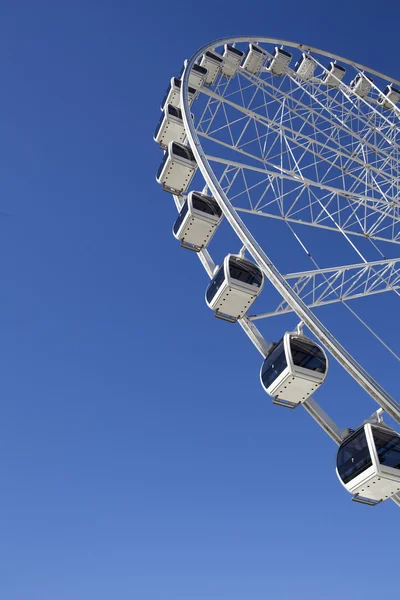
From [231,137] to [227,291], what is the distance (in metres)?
5.38

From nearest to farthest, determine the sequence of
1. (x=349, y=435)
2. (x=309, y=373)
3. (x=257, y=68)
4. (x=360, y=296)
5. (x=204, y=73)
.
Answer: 1. (x=349, y=435)
2. (x=309, y=373)
3. (x=360, y=296)
4. (x=204, y=73)
5. (x=257, y=68)

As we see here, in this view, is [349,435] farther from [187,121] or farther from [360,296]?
[187,121]

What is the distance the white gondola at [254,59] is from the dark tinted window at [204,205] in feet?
29.8

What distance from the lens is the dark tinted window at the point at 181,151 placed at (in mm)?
14309

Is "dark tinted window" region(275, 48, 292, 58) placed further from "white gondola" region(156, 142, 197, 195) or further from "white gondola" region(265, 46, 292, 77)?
"white gondola" region(156, 142, 197, 195)

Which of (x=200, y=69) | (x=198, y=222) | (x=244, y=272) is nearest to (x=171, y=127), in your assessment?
(x=200, y=69)

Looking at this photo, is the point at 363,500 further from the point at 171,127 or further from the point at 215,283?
the point at 171,127

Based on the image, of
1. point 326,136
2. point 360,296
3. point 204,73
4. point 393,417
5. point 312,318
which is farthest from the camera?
point 204,73

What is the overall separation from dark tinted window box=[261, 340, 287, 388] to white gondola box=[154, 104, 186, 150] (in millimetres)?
8285

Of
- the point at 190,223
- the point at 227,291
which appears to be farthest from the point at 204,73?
the point at 227,291

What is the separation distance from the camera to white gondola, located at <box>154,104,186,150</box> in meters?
15.7

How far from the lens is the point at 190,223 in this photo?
12.6 meters

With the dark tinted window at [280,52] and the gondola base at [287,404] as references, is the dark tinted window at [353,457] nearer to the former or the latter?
the gondola base at [287,404]

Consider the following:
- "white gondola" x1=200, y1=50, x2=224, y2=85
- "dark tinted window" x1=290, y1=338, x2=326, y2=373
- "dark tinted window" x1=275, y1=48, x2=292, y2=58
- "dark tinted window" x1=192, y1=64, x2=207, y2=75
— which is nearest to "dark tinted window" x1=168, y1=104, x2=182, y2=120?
"dark tinted window" x1=192, y1=64, x2=207, y2=75
